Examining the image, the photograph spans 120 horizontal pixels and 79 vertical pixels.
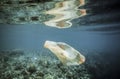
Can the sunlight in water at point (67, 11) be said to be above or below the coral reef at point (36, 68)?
above

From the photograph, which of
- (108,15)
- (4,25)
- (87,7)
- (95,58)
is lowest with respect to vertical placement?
(95,58)

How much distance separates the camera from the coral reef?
638cm

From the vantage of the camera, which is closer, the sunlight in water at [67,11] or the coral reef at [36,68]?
the sunlight in water at [67,11]

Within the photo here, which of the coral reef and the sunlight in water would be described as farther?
the coral reef

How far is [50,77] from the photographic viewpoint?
6.41 meters

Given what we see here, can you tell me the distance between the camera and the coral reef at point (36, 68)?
638cm

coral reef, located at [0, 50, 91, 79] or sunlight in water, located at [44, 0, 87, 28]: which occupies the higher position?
sunlight in water, located at [44, 0, 87, 28]

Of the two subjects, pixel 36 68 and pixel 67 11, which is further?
pixel 36 68

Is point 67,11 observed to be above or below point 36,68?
above

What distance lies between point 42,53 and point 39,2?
13.6 feet

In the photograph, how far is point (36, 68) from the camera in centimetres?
672

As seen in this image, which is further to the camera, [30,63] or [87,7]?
[30,63]

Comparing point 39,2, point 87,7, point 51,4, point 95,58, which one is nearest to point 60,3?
point 51,4

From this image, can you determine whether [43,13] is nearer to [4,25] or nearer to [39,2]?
[39,2]
